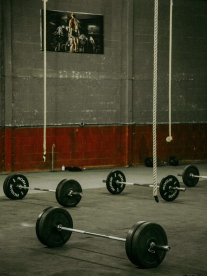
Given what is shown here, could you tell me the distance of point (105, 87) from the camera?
1410cm

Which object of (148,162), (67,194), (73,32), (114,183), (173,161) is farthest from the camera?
(173,161)

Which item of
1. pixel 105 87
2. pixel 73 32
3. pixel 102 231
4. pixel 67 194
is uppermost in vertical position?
pixel 73 32

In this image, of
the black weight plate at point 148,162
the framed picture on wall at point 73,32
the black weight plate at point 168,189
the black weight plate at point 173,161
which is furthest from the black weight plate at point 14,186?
the black weight plate at point 173,161

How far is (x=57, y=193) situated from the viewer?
29.3ft

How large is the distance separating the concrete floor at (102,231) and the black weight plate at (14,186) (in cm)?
10

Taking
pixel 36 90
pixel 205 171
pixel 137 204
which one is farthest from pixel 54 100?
pixel 137 204

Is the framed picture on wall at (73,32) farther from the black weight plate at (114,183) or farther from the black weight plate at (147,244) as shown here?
the black weight plate at (147,244)

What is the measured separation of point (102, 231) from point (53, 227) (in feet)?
3.30

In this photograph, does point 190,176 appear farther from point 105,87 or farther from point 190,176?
point 105,87

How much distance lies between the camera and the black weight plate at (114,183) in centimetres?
1023

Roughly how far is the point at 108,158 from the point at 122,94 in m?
1.38

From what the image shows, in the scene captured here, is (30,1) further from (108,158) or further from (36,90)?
(108,158)

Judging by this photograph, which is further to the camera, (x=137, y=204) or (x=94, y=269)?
(x=137, y=204)

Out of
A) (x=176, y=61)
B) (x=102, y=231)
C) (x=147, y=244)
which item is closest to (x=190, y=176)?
(x=102, y=231)
